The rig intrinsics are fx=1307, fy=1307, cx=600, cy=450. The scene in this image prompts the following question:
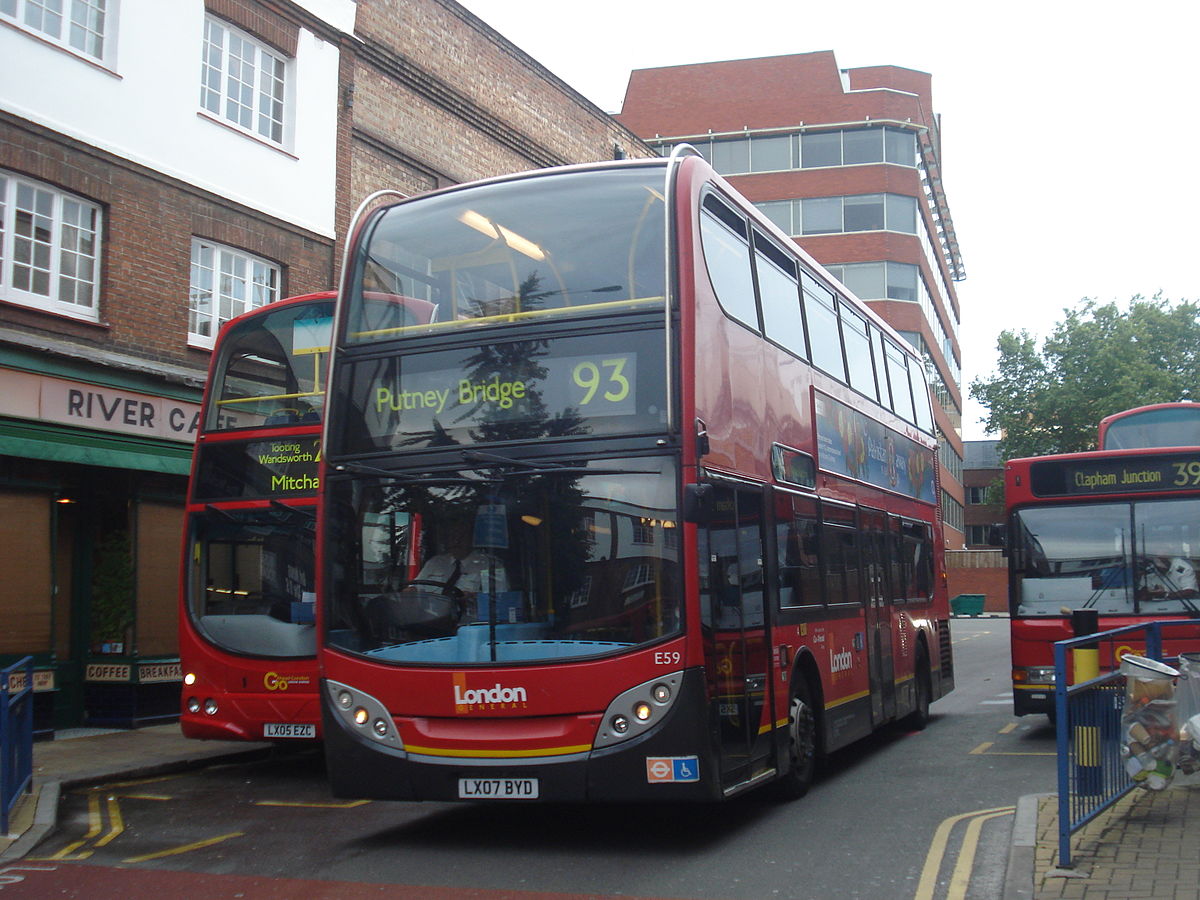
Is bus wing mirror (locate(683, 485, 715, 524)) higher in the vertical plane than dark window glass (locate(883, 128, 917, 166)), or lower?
lower


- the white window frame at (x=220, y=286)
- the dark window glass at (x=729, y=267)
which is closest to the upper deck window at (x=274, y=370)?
the white window frame at (x=220, y=286)

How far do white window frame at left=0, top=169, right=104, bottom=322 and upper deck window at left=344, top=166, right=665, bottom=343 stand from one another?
6764 mm

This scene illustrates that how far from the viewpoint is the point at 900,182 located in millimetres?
55375

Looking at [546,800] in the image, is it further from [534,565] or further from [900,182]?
[900,182]

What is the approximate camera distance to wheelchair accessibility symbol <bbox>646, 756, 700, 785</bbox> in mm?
7621

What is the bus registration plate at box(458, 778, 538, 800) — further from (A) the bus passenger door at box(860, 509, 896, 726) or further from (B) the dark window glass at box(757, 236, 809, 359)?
(A) the bus passenger door at box(860, 509, 896, 726)

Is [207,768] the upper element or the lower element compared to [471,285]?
lower

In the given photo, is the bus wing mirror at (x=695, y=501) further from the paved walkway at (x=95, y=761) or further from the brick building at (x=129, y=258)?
the brick building at (x=129, y=258)

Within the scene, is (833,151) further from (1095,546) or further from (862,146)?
(1095,546)

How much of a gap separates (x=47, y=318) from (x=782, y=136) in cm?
4736

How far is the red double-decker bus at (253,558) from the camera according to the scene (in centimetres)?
1159

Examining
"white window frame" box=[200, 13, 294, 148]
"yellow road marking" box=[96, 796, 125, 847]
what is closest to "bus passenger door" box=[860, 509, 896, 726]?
"yellow road marking" box=[96, 796, 125, 847]

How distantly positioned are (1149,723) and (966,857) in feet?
4.65

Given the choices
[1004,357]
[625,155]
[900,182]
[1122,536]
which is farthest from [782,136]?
[1122,536]
